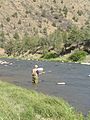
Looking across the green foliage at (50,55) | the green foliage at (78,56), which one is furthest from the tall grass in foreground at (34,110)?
the green foliage at (50,55)

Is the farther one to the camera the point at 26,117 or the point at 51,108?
the point at 51,108

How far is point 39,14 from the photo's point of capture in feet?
→ 652

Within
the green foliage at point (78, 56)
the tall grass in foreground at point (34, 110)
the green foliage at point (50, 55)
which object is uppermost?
the tall grass in foreground at point (34, 110)

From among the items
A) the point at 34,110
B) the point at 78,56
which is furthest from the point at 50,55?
the point at 34,110

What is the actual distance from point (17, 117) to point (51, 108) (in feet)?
9.93

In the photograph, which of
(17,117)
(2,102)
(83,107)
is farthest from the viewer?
(83,107)

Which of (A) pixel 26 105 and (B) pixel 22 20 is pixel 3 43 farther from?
(A) pixel 26 105

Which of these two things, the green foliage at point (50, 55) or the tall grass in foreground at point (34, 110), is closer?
the tall grass in foreground at point (34, 110)

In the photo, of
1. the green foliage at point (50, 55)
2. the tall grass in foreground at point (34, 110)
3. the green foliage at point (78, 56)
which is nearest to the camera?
the tall grass in foreground at point (34, 110)

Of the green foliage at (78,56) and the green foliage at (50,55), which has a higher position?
the green foliage at (78,56)

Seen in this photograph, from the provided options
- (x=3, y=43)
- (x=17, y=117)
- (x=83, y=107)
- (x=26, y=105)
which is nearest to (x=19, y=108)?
(x=26, y=105)

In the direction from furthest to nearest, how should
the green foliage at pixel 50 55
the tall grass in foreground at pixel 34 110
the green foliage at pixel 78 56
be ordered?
the green foliage at pixel 50 55
the green foliage at pixel 78 56
the tall grass in foreground at pixel 34 110

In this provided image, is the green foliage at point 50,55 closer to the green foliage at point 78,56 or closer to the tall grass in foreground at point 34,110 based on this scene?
the green foliage at point 78,56

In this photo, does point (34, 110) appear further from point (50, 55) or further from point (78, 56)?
point (50, 55)
